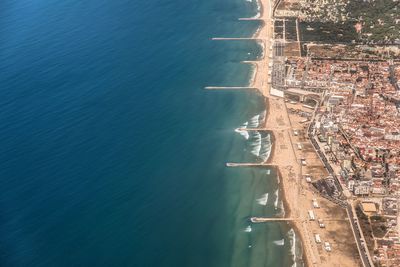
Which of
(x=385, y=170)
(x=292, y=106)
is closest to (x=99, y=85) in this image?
(x=292, y=106)

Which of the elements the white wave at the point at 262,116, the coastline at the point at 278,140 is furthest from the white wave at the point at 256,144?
the white wave at the point at 262,116

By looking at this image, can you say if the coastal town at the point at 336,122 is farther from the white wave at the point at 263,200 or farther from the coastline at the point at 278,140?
the white wave at the point at 263,200

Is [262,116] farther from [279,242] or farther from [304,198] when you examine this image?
[279,242]

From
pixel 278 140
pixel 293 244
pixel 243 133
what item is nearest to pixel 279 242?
pixel 293 244

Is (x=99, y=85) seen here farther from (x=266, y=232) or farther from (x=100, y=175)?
(x=266, y=232)

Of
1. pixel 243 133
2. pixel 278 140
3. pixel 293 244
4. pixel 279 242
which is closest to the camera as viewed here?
pixel 293 244

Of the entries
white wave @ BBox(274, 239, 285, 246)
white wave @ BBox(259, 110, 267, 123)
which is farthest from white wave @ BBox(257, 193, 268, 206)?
white wave @ BBox(259, 110, 267, 123)
